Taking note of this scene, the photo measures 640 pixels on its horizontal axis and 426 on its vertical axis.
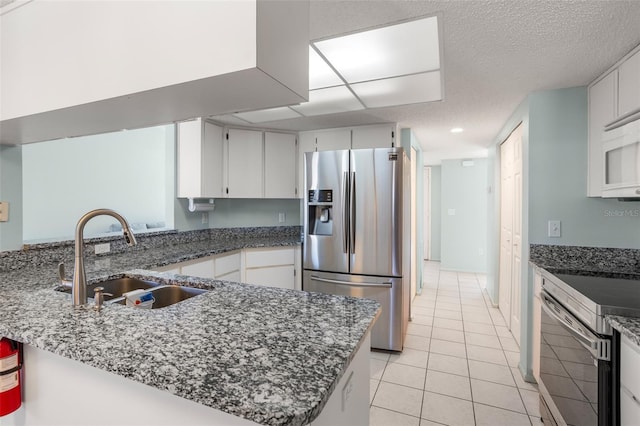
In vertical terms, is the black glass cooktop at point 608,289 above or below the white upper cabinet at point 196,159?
below

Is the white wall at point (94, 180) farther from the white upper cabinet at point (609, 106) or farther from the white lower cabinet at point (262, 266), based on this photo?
the white upper cabinet at point (609, 106)

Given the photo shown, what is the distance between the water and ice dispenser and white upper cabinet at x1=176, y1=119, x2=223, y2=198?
1.07m

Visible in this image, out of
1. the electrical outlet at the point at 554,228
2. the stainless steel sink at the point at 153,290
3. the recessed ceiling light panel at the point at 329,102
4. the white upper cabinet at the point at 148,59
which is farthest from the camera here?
the recessed ceiling light panel at the point at 329,102

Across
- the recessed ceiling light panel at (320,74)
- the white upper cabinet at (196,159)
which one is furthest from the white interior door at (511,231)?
the white upper cabinet at (196,159)

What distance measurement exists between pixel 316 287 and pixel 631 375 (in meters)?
2.27

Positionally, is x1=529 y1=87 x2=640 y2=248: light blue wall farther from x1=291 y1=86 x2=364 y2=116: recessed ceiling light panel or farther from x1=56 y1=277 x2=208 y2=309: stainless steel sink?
x1=56 y1=277 x2=208 y2=309: stainless steel sink

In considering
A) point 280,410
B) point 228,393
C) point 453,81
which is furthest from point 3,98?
point 453,81

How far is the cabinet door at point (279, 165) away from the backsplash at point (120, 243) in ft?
1.91

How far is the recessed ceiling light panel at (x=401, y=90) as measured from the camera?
2.16 meters

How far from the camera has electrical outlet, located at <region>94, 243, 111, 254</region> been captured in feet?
7.99

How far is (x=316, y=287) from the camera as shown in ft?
10.1

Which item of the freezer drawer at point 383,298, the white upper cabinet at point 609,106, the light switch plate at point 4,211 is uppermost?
the white upper cabinet at point 609,106

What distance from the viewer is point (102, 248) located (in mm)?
2473

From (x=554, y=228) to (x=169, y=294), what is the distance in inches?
103
